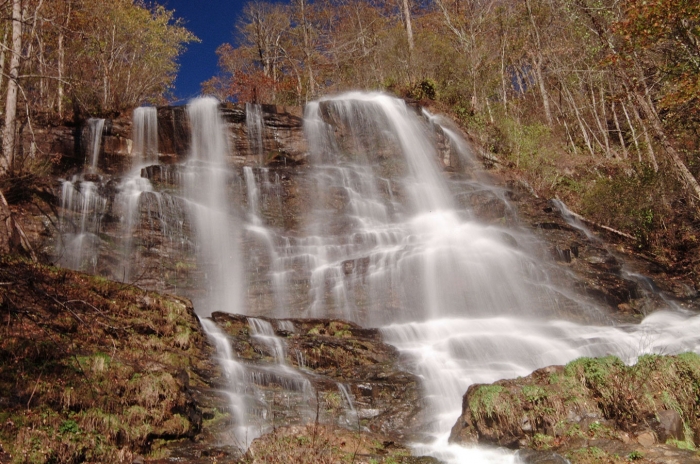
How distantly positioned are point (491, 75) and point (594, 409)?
80.1ft

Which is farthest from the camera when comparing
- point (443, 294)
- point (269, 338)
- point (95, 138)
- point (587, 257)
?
point (95, 138)

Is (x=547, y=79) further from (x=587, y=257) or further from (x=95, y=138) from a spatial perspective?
(x=95, y=138)

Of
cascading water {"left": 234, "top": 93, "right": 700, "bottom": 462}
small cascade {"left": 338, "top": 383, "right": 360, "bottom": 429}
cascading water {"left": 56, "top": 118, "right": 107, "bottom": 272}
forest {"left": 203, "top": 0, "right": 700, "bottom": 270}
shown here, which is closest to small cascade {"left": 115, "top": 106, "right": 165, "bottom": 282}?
cascading water {"left": 56, "top": 118, "right": 107, "bottom": 272}

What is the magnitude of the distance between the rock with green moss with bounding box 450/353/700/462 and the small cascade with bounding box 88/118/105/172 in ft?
56.1

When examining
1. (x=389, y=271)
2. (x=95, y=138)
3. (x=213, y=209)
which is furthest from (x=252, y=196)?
(x=95, y=138)

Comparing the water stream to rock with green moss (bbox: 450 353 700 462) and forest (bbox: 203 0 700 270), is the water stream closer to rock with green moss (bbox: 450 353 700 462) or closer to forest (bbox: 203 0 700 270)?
rock with green moss (bbox: 450 353 700 462)

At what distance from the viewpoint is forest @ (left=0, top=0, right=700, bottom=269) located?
15.1 m

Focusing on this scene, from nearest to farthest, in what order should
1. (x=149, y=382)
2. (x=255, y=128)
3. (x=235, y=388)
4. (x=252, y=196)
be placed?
(x=149, y=382) < (x=235, y=388) < (x=252, y=196) < (x=255, y=128)

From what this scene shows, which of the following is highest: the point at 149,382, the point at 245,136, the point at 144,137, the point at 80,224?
the point at 245,136

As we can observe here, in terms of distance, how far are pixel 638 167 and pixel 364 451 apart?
1866cm

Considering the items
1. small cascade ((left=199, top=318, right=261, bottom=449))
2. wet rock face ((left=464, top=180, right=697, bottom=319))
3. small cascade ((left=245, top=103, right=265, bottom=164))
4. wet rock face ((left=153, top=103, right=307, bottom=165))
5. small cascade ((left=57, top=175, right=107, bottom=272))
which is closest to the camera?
small cascade ((left=199, top=318, right=261, bottom=449))

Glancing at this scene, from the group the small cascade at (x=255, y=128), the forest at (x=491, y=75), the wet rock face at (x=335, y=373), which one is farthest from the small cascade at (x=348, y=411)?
the small cascade at (x=255, y=128)

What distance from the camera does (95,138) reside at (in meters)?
19.4

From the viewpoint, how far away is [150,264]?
1459 cm
